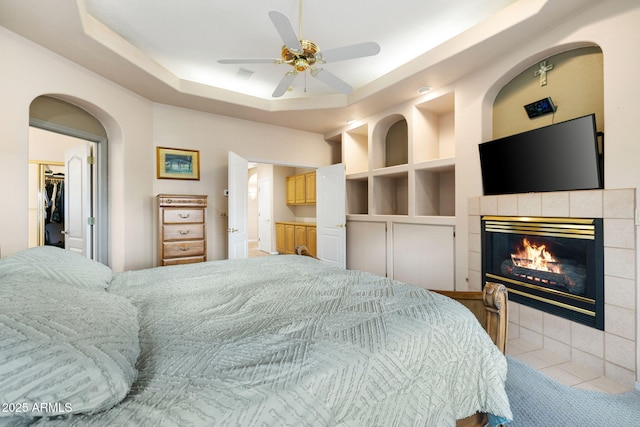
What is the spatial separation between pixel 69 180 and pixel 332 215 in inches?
144

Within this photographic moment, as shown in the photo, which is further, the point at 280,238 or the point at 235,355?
the point at 280,238

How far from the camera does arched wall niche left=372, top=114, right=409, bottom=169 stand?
4465 millimetres

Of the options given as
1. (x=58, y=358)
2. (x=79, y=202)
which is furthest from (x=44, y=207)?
(x=58, y=358)

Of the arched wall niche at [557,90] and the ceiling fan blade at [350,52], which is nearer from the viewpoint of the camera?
the ceiling fan blade at [350,52]

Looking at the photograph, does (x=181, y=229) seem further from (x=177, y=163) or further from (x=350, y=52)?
(x=350, y=52)

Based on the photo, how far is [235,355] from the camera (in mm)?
847

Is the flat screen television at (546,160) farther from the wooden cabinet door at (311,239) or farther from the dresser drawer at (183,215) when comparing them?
the wooden cabinet door at (311,239)

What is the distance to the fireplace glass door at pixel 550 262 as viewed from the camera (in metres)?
2.12

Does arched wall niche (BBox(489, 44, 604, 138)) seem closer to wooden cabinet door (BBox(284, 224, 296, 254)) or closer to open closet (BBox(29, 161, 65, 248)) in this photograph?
wooden cabinet door (BBox(284, 224, 296, 254))

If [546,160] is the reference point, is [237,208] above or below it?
below

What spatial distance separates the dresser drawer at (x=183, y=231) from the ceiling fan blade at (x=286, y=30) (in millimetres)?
2417

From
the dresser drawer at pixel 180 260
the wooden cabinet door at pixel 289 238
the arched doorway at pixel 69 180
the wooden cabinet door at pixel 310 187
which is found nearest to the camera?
the arched doorway at pixel 69 180

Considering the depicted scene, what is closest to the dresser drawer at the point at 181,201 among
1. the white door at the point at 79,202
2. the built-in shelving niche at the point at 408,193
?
the white door at the point at 79,202

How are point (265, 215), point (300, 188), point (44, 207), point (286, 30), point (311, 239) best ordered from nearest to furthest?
point (286, 30) → point (44, 207) → point (311, 239) → point (300, 188) → point (265, 215)
